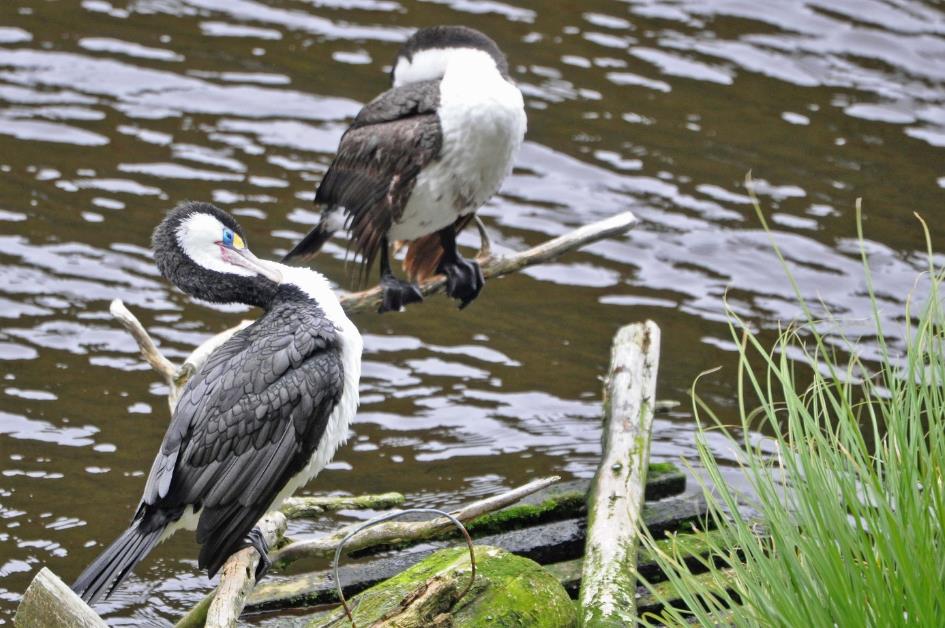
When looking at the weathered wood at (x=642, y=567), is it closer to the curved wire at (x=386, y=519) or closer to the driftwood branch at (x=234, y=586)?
the curved wire at (x=386, y=519)

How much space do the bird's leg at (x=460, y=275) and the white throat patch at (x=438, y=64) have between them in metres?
0.63

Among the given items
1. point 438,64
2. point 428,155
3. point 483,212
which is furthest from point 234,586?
point 483,212

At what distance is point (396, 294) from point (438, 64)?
968mm

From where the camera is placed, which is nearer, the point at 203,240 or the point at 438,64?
the point at 203,240

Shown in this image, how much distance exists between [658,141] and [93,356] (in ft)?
13.2

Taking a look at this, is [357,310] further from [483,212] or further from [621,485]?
[483,212]

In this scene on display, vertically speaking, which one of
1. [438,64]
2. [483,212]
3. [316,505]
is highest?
[438,64]

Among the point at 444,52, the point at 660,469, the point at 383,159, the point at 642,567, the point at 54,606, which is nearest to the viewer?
the point at 54,606

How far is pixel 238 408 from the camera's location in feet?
12.0

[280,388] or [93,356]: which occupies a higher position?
Result: [280,388]

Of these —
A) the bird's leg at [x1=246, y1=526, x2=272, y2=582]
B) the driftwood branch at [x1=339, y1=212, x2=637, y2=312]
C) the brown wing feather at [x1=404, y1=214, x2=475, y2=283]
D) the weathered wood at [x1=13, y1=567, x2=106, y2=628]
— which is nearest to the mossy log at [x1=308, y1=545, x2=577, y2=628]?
the bird's leg at [x1=246, y1=526, x2=272, y2=582]

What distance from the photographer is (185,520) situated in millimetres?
3691

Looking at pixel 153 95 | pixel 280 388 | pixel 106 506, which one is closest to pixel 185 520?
pixel 280 388

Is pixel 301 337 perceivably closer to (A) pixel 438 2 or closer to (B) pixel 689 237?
(B) pixel 689 237
